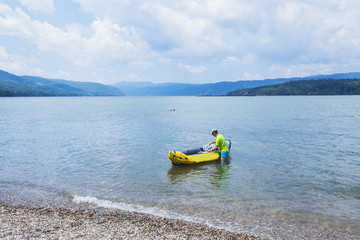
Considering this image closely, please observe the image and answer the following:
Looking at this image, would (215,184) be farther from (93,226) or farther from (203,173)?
(93,226)

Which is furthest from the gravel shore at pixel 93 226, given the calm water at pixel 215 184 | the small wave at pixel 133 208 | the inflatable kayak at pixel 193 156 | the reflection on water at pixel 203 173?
the inflatable kayak at pixel 193 156

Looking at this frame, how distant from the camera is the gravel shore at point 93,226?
7.60 meters

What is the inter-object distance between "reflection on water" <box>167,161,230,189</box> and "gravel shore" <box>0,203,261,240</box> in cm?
489

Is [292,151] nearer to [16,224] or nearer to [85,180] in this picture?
[85,180]

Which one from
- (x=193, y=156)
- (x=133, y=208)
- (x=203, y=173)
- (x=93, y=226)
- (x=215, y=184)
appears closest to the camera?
(x=93, y=226)

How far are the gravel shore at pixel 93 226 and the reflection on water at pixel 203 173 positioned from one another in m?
4.89

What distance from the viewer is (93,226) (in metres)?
8.35

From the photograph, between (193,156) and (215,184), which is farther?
(193,156)

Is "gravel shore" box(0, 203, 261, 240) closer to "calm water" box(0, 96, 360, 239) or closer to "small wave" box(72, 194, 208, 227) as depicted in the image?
"small wave" box(72, 194, 208, 227)

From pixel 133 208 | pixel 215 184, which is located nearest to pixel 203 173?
pixel 215 184

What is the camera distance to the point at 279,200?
37.2 feet

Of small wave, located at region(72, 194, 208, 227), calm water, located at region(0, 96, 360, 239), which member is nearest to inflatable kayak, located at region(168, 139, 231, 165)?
calm water, located at region(0, 96, 360, 239)

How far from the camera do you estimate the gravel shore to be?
7.60 metres

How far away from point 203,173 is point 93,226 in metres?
8.31
